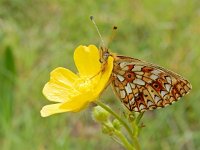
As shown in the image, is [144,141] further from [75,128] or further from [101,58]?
[101,58]

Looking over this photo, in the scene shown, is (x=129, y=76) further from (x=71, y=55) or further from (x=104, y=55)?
(x=71, y=55)

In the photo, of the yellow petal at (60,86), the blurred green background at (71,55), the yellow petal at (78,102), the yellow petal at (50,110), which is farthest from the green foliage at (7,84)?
the yellow petal at (78,102)

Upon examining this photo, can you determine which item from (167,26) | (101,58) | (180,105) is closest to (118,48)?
(167,26)

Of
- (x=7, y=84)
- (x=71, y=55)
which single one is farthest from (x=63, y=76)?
(x=71, y=55)

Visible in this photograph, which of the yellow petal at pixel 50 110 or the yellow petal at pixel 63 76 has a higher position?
the yellow petal at pixel 63 76

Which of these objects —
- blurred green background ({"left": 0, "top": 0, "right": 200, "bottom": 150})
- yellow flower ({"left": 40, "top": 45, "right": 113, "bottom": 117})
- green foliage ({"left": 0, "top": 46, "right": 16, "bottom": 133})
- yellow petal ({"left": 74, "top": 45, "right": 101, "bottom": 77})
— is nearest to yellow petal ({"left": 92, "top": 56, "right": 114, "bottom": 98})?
yellow flower ({"left": 40, "top": 45, "right": 113, "bottom": 117})

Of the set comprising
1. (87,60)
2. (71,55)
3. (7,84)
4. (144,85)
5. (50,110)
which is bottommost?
(50,110)

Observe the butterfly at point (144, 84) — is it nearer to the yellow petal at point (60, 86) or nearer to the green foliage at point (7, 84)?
the yellow petal at point (60, 86)
